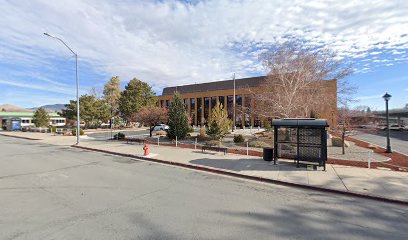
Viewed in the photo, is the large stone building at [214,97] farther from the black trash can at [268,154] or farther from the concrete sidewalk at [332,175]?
the concrete sidewalk at [332,175]

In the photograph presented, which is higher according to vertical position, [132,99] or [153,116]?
[132,99]

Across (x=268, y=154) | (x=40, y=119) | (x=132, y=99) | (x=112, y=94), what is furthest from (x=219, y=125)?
(x=112, y=94)

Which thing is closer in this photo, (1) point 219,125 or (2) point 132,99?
(1) point 219,125

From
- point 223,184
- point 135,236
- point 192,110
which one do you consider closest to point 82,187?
point 135,236

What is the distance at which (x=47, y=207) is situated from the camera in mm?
5613

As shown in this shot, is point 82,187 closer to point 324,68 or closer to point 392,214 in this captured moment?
point 392,214

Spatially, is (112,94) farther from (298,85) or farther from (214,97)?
(298,85)

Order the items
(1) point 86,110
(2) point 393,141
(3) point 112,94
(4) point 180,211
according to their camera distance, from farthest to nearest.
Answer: (3) point 112,94, (1) point 86,110, (2) point 393,141, (4) point 180,211

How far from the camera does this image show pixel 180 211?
5434mm

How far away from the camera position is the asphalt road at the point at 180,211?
438 cm

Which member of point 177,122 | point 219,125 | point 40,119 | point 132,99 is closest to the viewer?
point 219,125

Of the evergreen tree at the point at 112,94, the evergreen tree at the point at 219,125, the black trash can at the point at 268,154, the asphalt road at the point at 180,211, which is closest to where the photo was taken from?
the asphalt road at the point at 180,211

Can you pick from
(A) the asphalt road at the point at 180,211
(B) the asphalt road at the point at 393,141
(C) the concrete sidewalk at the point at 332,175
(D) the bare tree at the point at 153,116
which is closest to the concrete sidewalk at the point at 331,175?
(C) the concrete sidewalk at the point at 332,175

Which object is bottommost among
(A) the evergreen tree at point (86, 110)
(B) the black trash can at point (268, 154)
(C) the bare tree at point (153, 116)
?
(B) the black trash can at point (268, 154)
